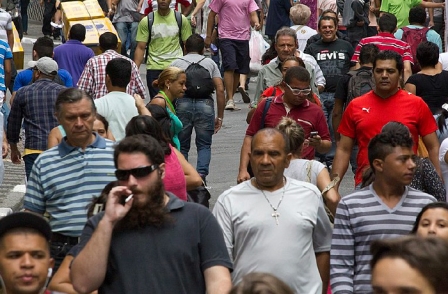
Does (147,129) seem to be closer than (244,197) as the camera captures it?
No

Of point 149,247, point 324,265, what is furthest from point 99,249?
point 324,265

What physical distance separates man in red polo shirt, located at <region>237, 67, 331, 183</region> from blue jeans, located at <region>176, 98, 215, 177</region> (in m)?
3.12

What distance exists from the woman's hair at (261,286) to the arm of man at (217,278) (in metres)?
1.87

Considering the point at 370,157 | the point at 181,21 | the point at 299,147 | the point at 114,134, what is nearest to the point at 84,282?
the point at 370,157

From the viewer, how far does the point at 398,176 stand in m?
6.64

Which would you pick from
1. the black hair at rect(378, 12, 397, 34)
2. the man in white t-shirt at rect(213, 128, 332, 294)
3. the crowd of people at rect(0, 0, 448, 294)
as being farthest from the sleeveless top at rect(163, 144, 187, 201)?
the black hair at rect(378, 12, 397, 34)

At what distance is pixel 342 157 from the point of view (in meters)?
8.92

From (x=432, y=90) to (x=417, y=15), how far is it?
4121 mm

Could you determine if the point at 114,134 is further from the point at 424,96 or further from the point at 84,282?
the point at 84,282

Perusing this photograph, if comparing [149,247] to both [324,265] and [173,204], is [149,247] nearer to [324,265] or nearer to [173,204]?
[173,204]

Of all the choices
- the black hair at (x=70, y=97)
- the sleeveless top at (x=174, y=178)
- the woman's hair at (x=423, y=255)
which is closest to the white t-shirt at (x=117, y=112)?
the black hair at (x=70, y=97)

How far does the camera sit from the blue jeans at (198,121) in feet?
41.3

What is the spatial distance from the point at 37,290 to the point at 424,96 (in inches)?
266

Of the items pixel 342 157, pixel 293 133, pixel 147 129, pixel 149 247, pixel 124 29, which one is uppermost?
pixel 149 247
